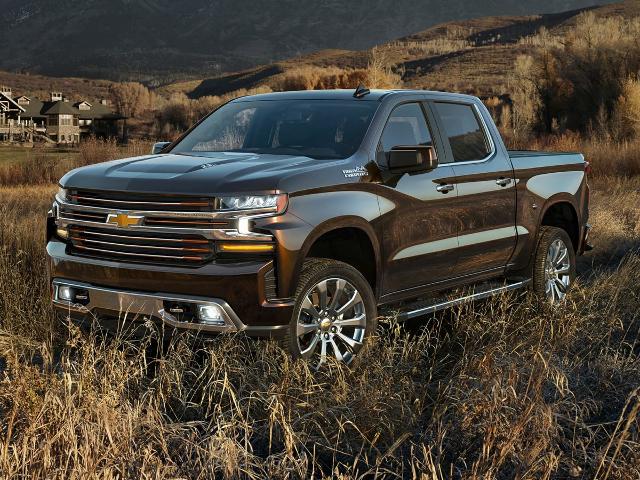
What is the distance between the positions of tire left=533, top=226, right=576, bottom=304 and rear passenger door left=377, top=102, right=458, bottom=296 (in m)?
1.43

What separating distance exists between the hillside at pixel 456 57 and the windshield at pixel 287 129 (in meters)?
59.3

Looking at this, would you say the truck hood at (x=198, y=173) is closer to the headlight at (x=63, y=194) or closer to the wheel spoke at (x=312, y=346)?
the headlight at (x=63, y=194)

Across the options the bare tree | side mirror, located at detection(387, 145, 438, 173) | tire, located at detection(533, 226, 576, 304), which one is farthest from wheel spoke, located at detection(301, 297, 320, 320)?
the bare tree

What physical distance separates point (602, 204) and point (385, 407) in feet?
36.2

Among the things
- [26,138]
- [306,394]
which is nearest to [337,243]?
[306,394]

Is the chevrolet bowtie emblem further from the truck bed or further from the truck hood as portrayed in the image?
the truck bed

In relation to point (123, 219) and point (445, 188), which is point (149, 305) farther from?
point (445, 188)

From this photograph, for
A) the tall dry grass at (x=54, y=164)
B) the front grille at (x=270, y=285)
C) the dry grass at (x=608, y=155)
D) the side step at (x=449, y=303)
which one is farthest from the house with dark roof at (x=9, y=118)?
the front grille at (x=270, y=285)

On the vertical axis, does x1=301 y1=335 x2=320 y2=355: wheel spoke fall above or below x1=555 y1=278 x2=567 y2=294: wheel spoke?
above

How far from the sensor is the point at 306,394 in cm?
487

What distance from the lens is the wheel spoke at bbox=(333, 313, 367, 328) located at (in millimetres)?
5727

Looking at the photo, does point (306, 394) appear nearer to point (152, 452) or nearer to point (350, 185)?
point (152, 452)

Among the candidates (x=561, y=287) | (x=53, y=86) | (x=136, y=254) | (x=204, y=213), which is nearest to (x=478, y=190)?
(x=561, y=287)

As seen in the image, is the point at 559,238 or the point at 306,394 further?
the point at 559,238
